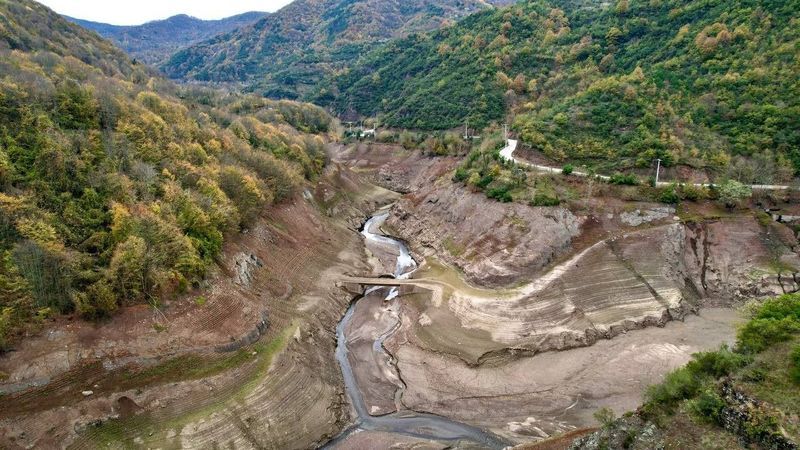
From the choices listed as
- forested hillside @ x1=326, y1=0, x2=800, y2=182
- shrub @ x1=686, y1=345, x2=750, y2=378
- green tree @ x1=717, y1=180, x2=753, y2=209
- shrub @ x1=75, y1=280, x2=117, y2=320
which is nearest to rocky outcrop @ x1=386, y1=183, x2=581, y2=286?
forested hillside @ x1=326, y1=0, x2=800, y2=182

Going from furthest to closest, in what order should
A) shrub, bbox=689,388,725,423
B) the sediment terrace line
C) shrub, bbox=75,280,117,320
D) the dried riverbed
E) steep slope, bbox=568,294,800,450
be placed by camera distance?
the sediment terrace line < the dried riverbed < shrub, bbox=75,280,117,320 < shrub, bbox=689,388,725,423 < steep slope, bbox=568,294,800,450

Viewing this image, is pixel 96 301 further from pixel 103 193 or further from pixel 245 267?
pixel 245 267

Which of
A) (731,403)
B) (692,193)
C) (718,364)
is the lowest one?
(731,403)

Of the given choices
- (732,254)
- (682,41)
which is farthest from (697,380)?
(682,41)

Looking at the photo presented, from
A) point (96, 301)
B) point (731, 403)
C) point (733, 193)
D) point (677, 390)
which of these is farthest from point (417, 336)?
point (733, 193)

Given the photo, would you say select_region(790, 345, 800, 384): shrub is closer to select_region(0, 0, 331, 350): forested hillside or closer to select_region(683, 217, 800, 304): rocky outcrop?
select_region(683, 217, 800, 304): rocky outcrop

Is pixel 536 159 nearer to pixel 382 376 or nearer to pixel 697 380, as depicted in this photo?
pixel 382 376

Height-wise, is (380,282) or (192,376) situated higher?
(192,376)
